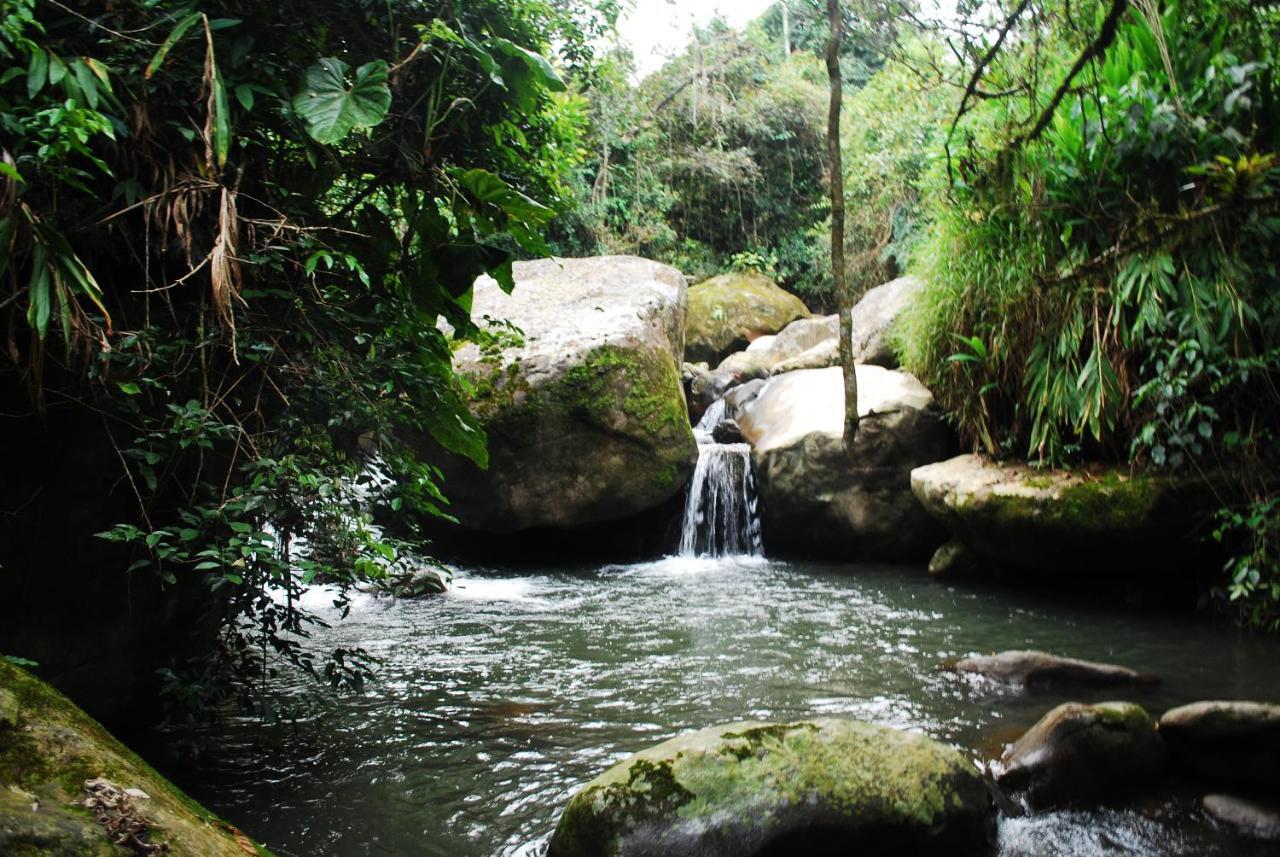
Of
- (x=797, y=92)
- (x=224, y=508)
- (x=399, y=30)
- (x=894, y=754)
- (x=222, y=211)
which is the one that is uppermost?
(x=797, y=92)

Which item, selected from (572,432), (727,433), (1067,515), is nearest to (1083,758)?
(1067,515)

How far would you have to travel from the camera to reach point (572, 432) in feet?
28.7

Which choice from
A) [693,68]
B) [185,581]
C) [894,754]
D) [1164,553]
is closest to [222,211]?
[185,581]

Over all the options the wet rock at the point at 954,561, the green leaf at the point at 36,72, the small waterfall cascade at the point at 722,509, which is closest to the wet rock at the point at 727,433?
the small waterfall cascade at the point at 722,509

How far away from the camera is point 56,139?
280cm

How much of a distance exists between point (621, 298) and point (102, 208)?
6.96 metres

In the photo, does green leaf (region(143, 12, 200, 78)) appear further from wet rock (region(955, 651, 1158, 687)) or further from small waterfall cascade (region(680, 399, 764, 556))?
small waterfall cascade (region(680, 399, 764, 556))

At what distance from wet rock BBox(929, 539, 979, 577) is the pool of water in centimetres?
18

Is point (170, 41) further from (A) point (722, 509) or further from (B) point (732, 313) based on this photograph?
(B) point (732, 313)

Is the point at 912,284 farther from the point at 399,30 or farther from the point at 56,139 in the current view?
the point at 56,139

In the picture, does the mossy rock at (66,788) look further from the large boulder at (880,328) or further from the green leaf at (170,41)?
the large boulder at (880,328)

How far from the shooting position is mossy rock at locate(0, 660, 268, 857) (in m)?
1.50

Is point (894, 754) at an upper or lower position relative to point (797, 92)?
lower

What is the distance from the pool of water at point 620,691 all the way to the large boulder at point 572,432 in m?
1.06
